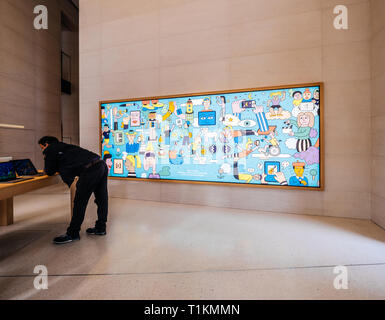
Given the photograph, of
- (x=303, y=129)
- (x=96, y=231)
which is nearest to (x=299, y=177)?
(x=303, y=129)

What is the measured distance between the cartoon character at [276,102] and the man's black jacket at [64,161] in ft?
9.35

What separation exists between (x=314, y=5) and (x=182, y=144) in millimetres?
3050

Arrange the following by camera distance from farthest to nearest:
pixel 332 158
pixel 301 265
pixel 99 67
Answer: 1. pixel 99 67
2. pixel 332 158
3. pixel 301 265

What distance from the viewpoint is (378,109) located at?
3.08 m

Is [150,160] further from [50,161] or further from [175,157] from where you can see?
[50,161]

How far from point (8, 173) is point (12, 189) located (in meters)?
0.48

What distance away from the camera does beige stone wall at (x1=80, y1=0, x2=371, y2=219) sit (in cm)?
338

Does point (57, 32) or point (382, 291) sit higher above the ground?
point (57, 32)

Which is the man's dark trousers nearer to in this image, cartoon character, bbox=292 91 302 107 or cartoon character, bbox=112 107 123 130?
cartoon character, bbox=112 107 123 130

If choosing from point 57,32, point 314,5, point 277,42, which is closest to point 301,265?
point 277,42

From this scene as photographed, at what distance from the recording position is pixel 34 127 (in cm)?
632

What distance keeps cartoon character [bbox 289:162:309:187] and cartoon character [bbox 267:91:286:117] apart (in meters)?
0.86

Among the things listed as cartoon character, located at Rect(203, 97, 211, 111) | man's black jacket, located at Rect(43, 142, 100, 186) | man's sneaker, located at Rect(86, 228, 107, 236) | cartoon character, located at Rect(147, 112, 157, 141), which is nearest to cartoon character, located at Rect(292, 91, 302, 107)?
cartoon character, located at Rect(203, 97, 211, 111)
